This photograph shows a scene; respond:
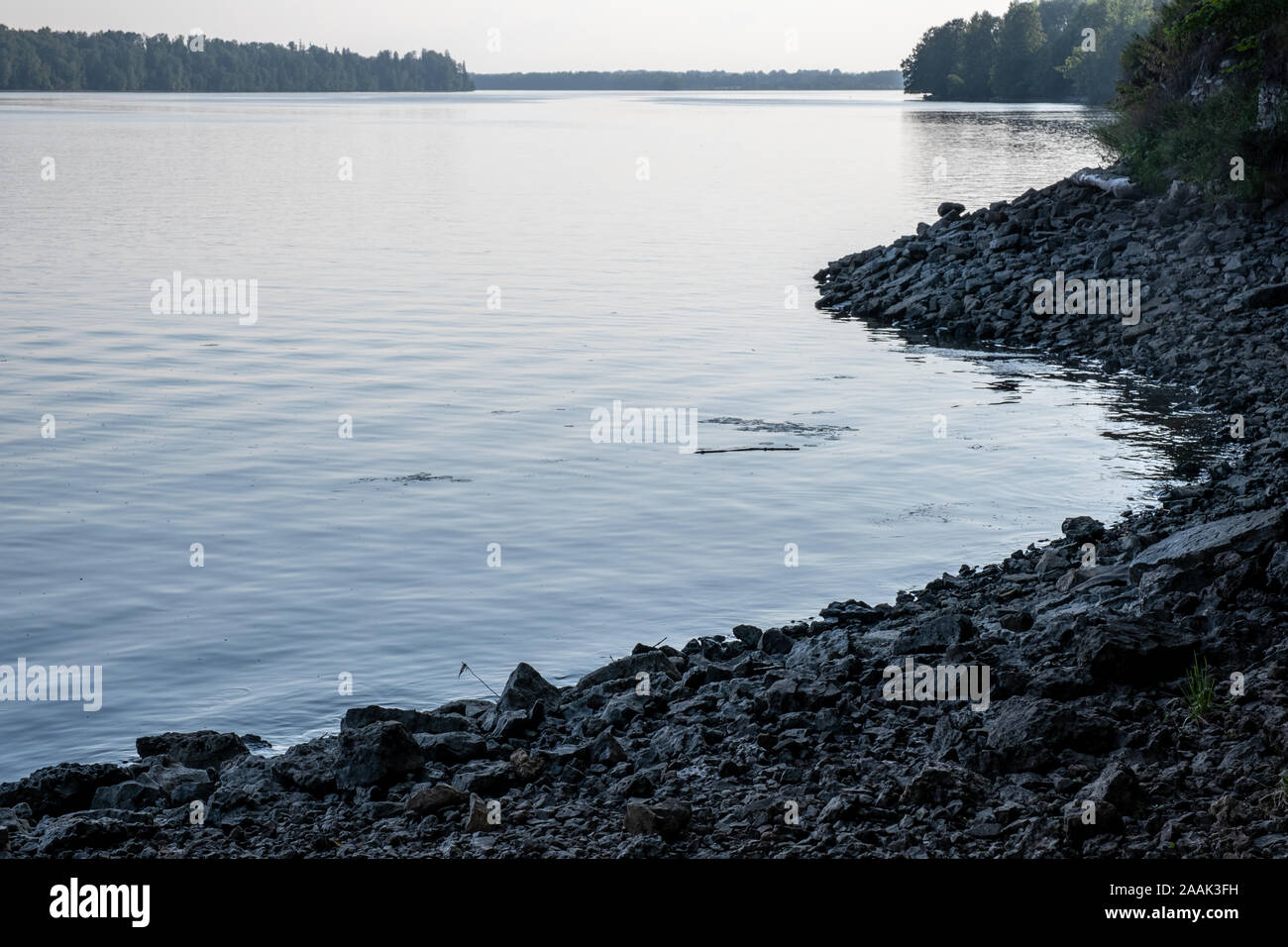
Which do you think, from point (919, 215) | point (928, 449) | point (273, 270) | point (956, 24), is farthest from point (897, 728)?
point (956, 24)

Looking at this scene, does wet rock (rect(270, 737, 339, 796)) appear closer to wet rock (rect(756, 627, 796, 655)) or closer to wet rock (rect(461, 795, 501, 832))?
wet rock (rect(461, 795, 501, 832))

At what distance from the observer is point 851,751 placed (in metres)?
8.09

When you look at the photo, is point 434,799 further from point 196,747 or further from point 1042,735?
point 1042,735

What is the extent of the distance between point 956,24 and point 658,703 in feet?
600

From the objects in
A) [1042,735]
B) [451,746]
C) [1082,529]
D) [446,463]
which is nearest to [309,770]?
[451,746]

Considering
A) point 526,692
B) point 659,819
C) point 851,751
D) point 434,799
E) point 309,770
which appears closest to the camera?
point 659,819

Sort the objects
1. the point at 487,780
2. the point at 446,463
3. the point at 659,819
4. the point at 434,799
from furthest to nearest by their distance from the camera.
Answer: the point at 446,463 < the point at 487,780 < the point at 434,799 < the point at 659,819

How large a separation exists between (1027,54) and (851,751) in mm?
171203

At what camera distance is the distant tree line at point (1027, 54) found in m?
155

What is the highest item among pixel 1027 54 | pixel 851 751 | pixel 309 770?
pixel 1027 54

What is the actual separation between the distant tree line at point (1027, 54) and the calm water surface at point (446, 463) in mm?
123324

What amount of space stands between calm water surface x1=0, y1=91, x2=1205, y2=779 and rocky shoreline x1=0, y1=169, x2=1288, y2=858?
3.98 ft

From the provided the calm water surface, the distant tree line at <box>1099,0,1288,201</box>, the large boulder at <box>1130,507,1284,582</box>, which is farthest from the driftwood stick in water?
the distant tree line at <box>1099,0,1288,201</box>
